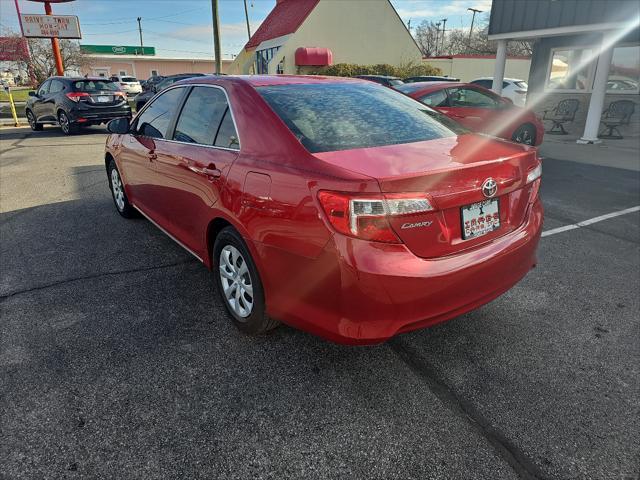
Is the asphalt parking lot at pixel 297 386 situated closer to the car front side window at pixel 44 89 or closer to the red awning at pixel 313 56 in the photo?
the car front side window at pixel 44 89

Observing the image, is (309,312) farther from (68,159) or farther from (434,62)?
(434,62)

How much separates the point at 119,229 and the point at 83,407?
301cm

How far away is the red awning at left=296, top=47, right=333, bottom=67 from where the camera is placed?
2672 centimetres

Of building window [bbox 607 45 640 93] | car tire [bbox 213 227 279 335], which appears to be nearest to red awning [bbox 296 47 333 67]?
building window [bbox 607 45 640 93]

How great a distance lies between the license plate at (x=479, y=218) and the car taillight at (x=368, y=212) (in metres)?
0.36

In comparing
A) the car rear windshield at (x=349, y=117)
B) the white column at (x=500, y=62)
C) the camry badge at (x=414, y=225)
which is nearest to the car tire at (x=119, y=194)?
the car rear windshield at (x=349, y=117)

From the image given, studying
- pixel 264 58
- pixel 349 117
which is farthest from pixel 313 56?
pixel 349 117

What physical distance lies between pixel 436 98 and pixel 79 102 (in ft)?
32.5

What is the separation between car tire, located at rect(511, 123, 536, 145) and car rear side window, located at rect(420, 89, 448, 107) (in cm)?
216

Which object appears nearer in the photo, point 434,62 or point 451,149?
point 451,149

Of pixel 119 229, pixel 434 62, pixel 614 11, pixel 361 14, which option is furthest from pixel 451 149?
pixel 434 62

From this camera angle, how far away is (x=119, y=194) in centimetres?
523

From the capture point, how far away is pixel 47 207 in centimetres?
578

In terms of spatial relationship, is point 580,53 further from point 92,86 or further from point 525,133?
point 92,86
